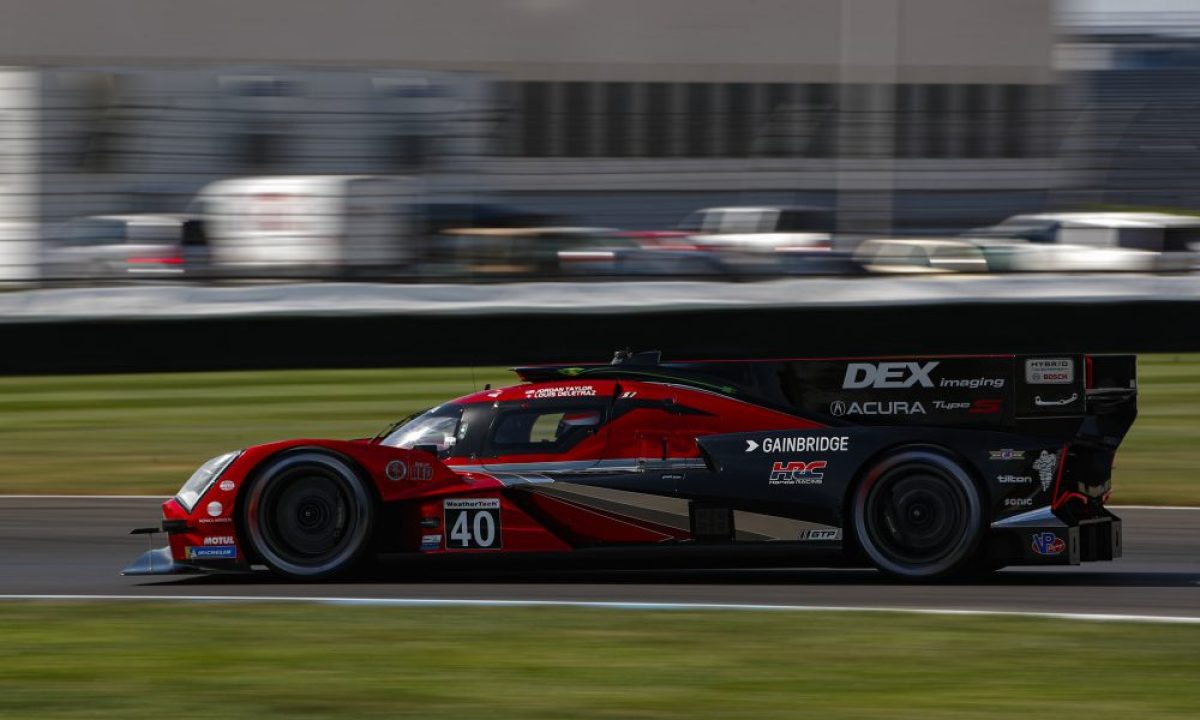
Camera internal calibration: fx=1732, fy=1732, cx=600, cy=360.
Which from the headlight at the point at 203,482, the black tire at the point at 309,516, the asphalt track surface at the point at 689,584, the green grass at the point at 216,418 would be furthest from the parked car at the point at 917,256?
the headlight at the point at 203,482

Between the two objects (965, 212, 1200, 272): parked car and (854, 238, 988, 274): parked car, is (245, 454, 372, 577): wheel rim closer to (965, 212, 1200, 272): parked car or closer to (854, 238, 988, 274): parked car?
(854, 238, 988, 274): parked car

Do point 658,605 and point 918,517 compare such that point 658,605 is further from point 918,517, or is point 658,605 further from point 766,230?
point 766,230

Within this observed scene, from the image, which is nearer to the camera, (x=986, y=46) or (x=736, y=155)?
(x=736, y=155)

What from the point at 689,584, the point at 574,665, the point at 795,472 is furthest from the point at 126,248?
the point at 574,665

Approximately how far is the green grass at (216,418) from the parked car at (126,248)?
97 cm


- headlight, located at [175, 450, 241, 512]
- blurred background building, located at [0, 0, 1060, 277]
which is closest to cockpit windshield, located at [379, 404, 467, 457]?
headlight, located at [175, 450, 241, 512]

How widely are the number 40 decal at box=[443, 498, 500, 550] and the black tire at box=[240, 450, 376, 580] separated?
0.36 metres

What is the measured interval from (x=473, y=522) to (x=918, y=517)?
2023 mm

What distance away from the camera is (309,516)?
314 inches

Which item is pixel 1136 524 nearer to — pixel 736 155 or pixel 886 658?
pixel 886 658

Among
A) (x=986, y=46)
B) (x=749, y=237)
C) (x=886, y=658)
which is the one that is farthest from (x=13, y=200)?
(x=986, y=46)

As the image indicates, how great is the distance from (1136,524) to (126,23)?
17.1 m

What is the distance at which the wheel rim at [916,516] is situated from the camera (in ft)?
25.6

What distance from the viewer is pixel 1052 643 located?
21.0 ft
